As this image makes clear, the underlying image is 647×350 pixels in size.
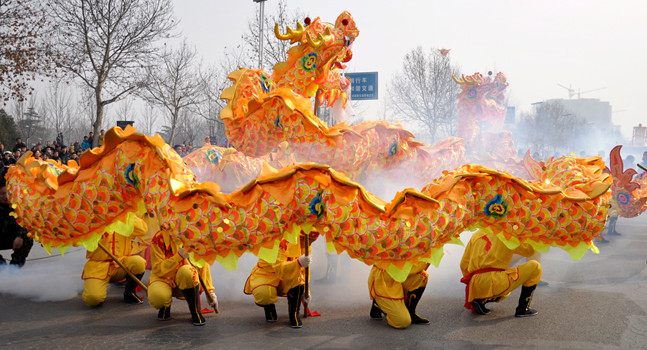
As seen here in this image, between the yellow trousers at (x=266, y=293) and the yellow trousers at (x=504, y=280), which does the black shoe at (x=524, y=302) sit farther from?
the yellow trousers at (x=266, y=293)

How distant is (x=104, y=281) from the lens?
206 inches

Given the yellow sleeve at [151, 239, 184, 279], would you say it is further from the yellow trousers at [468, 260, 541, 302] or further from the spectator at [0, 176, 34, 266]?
the yellow trousers at [468, 260, 541, 302]

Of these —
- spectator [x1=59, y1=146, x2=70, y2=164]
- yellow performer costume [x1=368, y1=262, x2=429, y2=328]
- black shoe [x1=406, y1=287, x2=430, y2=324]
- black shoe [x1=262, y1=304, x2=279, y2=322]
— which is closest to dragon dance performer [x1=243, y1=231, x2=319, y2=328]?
black shoe [x1=262, y1=304, x2=279, y2=322]

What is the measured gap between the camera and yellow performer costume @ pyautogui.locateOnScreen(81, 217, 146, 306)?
5.13 m

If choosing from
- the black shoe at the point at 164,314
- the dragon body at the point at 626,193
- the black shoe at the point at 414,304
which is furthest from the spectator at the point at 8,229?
the dragon body at the point at 626,193

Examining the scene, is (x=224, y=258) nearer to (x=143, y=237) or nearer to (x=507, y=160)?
(x=143, y=237)

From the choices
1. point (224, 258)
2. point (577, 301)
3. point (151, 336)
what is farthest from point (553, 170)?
point (151, 336)

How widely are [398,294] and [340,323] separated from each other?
1.95 feet

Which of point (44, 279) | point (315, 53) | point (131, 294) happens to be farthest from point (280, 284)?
point (44, 279)

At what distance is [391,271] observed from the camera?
405 cm

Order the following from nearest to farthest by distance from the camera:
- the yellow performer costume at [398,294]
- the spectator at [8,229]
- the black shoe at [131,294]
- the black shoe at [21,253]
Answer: the yellow performer costume at [398,294], the black shoe at [131,294], the spectator at [8,229], the black shoe at [21,253]

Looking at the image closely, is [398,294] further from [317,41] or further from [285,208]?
[317,41]

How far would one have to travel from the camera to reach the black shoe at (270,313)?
4727 millimetres

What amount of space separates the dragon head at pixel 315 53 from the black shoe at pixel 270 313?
2608 millimetres
